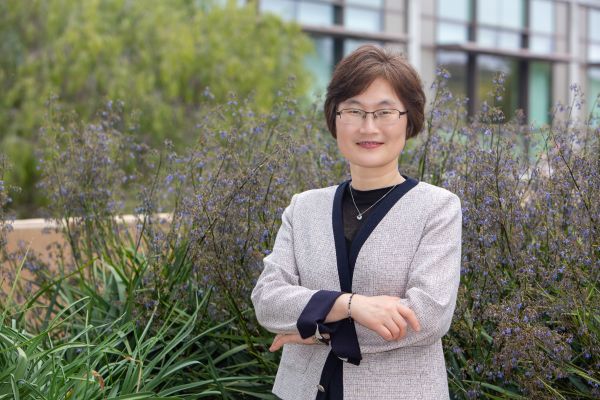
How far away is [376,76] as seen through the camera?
2752 millimetres

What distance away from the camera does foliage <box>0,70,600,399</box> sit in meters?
3.54

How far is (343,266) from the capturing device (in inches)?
108

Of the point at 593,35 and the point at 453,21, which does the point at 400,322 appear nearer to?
the point at 453,21

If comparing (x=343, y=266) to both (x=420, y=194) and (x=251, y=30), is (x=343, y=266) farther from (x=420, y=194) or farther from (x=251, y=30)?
(x=251, y=30)

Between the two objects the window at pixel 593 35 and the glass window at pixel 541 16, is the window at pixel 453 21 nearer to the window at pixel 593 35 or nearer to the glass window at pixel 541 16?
the glass window at pixel 541 16

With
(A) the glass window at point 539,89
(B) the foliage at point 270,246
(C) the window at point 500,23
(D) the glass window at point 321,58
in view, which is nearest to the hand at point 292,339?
(B) the foliage at point 270,246

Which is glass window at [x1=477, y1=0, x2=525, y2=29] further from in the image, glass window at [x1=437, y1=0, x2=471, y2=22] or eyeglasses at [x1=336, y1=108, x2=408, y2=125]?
eyeglasses at [x1=336, y1=108, x2=408, y2=125]

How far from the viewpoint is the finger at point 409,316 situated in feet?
8.41

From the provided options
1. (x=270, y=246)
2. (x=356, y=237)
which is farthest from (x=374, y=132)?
(x=270, y=246)

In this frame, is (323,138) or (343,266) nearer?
(343,266)

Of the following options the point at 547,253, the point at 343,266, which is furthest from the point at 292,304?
the point at 547,253

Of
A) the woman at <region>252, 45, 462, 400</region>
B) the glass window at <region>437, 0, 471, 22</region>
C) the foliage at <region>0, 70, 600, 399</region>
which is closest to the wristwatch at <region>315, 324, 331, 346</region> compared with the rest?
the woman at <region>252, 45, 462, 400</region>

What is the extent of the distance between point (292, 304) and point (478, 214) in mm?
1331

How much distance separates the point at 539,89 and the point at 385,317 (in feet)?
108
